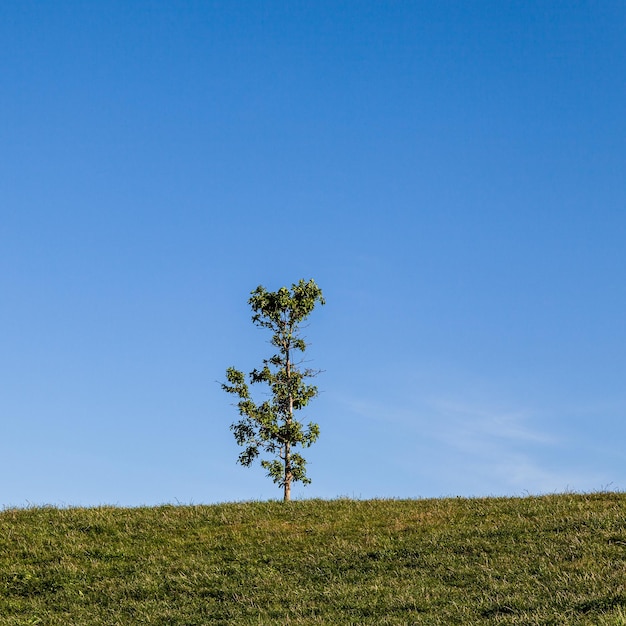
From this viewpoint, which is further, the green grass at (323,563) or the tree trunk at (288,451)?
the tree trunk at (288,451)

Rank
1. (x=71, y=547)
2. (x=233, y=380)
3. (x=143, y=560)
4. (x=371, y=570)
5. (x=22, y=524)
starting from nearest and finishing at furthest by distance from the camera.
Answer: (x=371, y=570), (x=143, y=560), (x=71, y=547), (x=22, y=524), (x=233, y=380)

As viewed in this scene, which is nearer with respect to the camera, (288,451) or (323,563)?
(323,563)

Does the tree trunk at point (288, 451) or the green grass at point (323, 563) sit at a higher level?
the tree trunk at point (288, 451)

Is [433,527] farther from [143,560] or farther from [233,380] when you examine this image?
[233,380]

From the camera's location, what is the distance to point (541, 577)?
16.4m

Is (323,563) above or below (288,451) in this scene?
below

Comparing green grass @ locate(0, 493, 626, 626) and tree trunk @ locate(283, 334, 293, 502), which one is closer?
green grass @ locate(0, 493, 626, 626)

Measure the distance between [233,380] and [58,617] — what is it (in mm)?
22006

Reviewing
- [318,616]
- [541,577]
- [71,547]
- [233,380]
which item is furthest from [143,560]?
[233,380]

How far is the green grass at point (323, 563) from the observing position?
49.5 feet

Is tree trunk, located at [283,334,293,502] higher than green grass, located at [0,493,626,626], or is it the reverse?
tree trunk, located at [283,334,293,502]

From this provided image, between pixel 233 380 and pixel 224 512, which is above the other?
pixel 233 380

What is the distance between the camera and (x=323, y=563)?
1881 centimetres

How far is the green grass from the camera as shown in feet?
49.5
